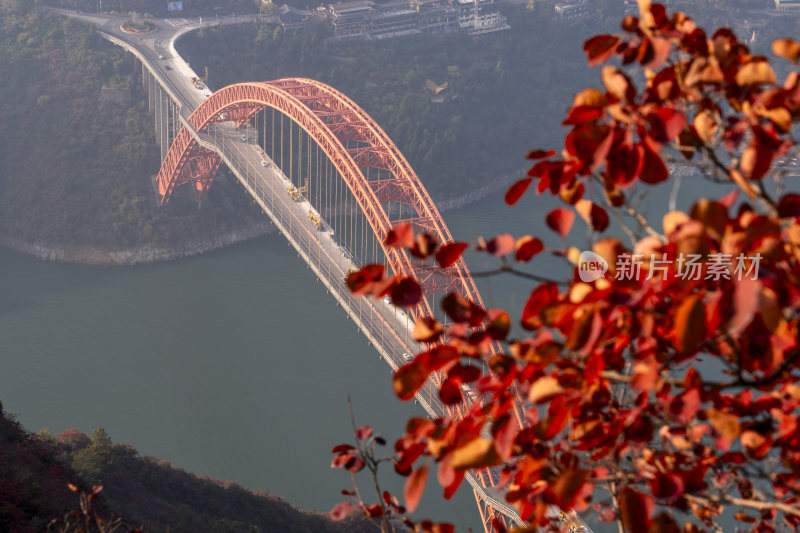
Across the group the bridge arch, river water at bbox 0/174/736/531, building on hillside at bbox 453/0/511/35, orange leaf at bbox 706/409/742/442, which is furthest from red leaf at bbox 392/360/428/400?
building on hillside at bbox 453/0/511/35

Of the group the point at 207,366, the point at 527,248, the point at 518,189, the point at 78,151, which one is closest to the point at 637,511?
the point at 527,248

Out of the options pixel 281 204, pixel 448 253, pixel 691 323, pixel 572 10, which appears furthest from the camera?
pixel 572 10

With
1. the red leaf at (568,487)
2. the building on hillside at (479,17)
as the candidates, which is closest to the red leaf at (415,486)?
the red leaf at (568,487)

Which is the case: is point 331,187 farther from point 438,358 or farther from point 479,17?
point 438,358

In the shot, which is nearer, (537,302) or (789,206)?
(789,206)

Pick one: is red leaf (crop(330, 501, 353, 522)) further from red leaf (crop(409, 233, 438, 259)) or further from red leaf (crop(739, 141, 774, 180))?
red leaf (crop(739, 141, 774, 180))
